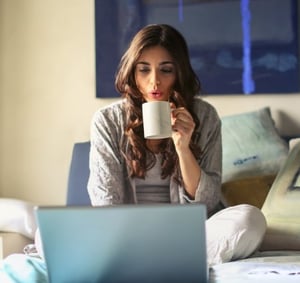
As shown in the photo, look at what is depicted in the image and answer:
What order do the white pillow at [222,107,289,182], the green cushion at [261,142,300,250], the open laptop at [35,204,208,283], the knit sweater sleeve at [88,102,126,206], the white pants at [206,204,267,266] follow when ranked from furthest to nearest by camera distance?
1. the white pillow at [222,107,289,182]
2. the knit sweater sleeve at [88,102,126,206]
3. the green cushion at [261,142,300,250]
4. the white pants at [206,204,267,266]
5. the open laptop at [35,204,208,283]

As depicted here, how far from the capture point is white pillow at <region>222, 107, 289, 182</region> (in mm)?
1978

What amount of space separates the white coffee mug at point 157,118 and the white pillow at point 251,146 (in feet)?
2.13

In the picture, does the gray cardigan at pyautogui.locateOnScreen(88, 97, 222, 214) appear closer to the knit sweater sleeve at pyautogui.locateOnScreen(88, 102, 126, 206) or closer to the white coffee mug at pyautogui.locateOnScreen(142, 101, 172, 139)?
the knit sweater sleeve at pyautogui.locateOnScreen(88, 102, 126, 206)

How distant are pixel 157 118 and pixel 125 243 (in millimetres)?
556

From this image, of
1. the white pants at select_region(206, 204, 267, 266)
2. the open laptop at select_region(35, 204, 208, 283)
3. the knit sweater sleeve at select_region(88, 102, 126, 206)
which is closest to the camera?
the open laptop at select_region(35, 204, 208, 283)

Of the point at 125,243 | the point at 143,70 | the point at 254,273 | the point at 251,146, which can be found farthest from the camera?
the point at 251,146

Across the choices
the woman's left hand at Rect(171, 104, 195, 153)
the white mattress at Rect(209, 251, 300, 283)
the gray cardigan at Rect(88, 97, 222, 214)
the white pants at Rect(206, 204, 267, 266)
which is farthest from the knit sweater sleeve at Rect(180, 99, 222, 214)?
the white mattress at Rect(209, 251, 300, 283)

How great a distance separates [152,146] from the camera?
1.71 m

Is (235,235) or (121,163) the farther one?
(121,163)

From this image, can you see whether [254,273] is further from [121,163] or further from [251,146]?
[251,146]

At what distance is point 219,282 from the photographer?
97 cm

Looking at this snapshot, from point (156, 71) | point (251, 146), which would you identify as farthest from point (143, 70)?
point (251, 146)

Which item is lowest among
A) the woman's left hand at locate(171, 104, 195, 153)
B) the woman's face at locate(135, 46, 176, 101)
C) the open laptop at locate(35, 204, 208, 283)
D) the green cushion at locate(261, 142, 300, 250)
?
the green cushion at locate(261, 142, 300, 250)

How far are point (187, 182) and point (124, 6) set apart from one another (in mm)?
1003
